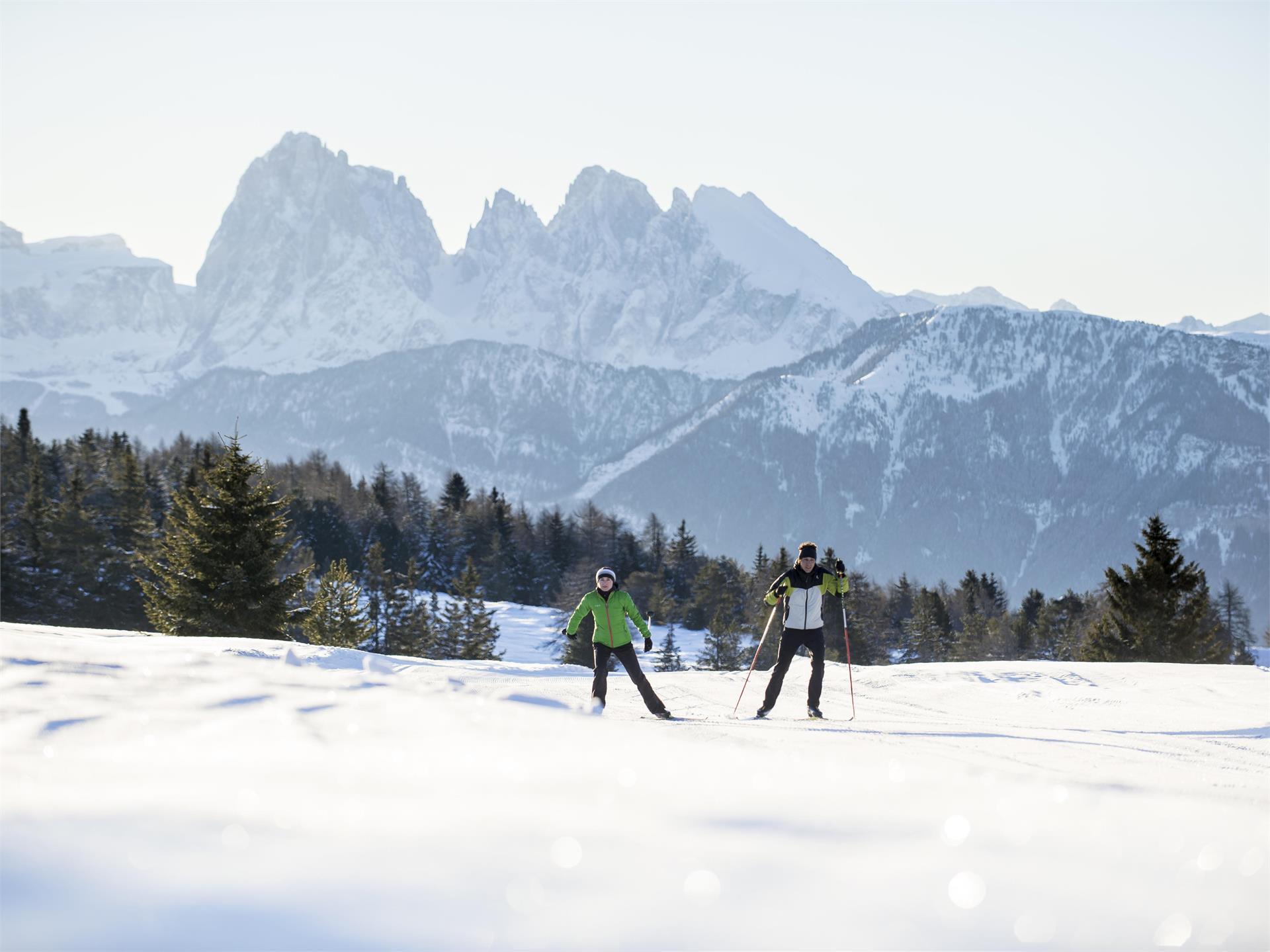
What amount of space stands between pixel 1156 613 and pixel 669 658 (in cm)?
3411

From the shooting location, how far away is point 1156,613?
36750mm

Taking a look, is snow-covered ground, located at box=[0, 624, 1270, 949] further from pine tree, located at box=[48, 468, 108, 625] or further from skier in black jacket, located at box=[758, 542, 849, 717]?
pine tree, located at box=[48, 468, 108, 625]

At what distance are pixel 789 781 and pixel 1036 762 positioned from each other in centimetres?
316

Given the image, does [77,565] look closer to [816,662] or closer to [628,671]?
[628,671]

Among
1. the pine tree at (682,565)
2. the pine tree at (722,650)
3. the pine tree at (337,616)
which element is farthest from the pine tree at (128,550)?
the pine tree at (682,565)

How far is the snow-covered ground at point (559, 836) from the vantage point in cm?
373

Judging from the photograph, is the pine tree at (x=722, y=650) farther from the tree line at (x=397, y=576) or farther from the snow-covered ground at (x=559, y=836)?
the snow-covered ground at (x=559, y=836)

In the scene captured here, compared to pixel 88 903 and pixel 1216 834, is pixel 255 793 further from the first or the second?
pixel 1216 834

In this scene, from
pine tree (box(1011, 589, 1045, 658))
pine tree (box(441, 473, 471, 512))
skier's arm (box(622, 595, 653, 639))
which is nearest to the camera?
skier's arm (box(622, 595, 653, 639))

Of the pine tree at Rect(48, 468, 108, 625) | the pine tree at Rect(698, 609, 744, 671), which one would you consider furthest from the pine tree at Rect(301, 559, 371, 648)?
the pine tree at Rect(698, 609, 744, 671)

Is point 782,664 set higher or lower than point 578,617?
lower

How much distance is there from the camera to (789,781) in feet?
19.5

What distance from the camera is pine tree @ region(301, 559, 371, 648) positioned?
119 feet

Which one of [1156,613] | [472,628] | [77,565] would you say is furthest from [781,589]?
[77,565]
